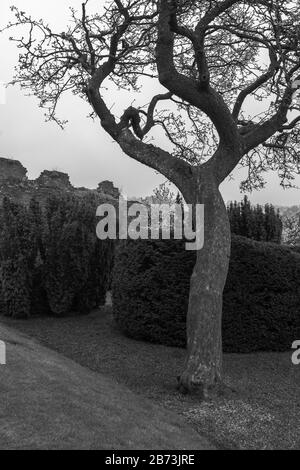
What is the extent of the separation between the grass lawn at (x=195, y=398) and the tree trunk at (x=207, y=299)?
34cm

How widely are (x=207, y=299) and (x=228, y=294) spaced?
3055 mm

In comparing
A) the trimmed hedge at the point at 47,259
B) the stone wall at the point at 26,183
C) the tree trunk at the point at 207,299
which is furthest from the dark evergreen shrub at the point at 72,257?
the stone wall at the point at 26,183

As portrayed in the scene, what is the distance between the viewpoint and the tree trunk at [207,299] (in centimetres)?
767

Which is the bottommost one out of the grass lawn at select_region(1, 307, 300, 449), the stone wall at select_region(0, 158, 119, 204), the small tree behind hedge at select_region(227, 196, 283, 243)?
the grass lawn at select_region(1, 307, 300, 449)

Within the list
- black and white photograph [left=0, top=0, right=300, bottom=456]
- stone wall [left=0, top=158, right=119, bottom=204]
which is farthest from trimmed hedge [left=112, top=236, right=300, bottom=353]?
stone wall [left=0, top=158, right=119, bottom=204]

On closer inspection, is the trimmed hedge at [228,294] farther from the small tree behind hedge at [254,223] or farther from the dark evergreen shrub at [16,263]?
the small tree behind hedge at [254,223]

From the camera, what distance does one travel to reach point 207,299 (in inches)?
308

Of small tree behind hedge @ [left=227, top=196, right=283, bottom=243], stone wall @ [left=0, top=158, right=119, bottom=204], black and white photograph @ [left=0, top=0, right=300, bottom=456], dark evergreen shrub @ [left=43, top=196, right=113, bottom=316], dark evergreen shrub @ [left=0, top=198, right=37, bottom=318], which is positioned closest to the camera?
black and white photograph @ [left=0, top=0, right=300, bottom=456]

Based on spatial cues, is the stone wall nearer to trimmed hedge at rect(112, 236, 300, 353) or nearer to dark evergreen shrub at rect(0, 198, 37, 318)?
dark evergreen shrub at rect(0, 198, 37, 318)

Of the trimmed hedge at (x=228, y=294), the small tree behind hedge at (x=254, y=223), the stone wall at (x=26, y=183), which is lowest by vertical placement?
the trimmed hedge at (x=228, y=294)

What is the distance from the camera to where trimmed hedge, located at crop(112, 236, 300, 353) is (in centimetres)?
1049

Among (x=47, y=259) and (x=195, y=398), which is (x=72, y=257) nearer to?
(x=47, y=259)

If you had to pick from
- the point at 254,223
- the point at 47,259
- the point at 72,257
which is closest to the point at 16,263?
the point at 47,259

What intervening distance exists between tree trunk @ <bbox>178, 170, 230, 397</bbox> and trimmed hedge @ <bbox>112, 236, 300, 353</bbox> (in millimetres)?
2447
